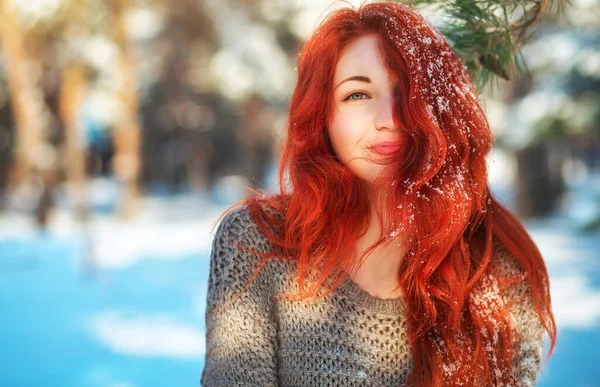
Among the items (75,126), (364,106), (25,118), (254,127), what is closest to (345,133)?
(364,106)

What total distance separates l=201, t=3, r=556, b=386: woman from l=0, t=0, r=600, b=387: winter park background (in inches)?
10.1

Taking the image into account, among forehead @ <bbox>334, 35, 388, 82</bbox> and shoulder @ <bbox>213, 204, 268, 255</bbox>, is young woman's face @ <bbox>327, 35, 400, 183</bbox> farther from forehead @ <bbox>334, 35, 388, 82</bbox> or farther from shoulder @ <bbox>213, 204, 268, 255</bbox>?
shoulder @ <bbox>213, 204, 268, 255</bbox>

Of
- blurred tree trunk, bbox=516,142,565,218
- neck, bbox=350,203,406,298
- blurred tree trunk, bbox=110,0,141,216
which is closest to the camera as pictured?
neck, bbox=350,203,406,298

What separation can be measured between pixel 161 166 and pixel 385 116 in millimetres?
21171

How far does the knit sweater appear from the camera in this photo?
4.59ft

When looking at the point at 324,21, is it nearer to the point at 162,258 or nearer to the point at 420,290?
the point at 420,290

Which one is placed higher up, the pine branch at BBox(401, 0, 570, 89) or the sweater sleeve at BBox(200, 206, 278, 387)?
the pine branch at BBox(401, 0, 570, 89)

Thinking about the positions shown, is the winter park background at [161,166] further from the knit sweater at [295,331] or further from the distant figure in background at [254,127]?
the knit sweater at [295,331]

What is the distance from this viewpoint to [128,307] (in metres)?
5.74

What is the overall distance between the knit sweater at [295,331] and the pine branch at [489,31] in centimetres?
69

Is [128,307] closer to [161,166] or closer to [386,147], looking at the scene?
[386,147]

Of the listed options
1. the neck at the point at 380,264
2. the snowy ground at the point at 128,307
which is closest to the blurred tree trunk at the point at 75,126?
the snowy ground at the point at 128,307

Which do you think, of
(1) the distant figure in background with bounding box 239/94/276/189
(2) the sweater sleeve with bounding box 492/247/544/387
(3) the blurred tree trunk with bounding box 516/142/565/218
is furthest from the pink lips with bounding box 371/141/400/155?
(1) the distant figure in background with bounding box 239/94/276/189

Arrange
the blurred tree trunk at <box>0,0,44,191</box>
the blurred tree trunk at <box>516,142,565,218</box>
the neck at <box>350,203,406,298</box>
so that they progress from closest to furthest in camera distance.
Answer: the neck at <box>350,203,406,298</box> → the blurred tree trunk at <box>0,0,44,191</box> → the blurred tree trunk at <box>516,142,565,218</box>
